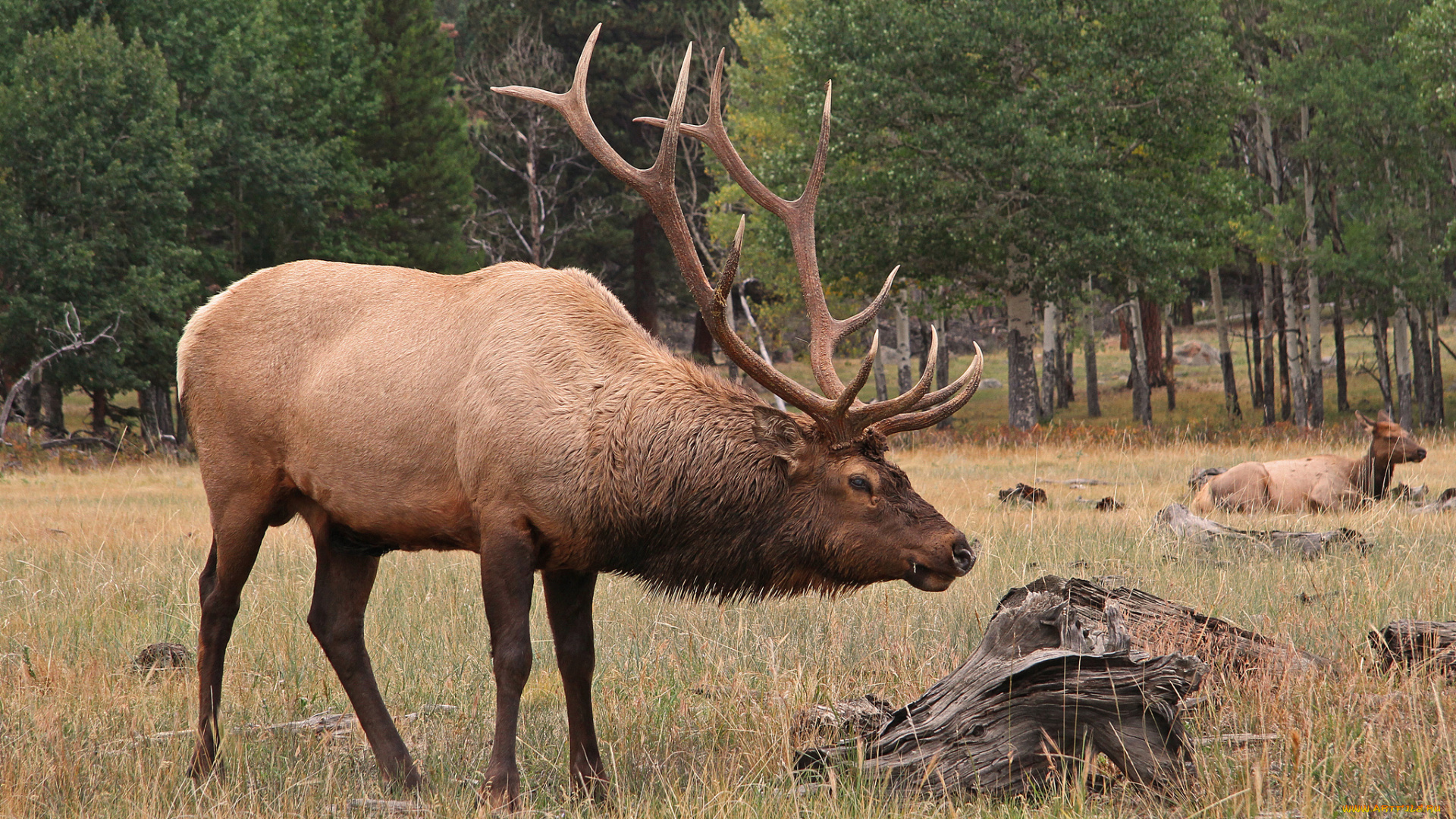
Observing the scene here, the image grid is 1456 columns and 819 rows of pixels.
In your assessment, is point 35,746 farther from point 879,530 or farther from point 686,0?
point 686,0

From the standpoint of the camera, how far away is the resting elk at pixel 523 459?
3.73m

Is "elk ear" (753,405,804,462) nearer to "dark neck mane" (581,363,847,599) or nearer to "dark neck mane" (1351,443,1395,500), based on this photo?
"dark neck mane" (581,363,847,599)

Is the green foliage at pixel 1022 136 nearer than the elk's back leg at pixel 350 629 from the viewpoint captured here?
No

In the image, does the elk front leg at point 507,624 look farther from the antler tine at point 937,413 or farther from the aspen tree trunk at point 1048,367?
the aspen tree trunk at point 1048,367

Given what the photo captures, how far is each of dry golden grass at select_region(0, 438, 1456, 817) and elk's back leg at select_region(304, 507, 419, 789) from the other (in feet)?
0.50

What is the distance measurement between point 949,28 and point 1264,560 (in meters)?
14.2

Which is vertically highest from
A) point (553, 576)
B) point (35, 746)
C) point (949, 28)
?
point (949, 28)

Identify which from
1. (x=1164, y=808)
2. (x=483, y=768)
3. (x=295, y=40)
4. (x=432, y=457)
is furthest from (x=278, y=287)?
(x=295, y=40)

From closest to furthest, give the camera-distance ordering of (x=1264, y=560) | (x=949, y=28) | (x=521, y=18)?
(x=1264, y=560), (x=949, y=28), (x=521, y=18)

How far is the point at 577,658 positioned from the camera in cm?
402

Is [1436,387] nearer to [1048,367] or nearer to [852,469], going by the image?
[1048,367]

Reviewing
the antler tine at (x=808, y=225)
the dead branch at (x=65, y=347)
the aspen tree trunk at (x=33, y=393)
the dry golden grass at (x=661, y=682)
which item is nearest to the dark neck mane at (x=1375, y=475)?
the dry golden grass at (x=661, y=682)

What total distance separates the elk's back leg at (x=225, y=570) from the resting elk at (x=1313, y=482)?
27.4ft

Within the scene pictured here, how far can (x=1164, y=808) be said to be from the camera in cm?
328
